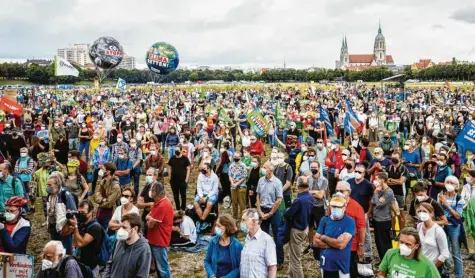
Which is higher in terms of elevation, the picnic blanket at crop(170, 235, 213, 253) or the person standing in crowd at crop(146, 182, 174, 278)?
the person standing in crowd at crop(146, 182, 174, 278)

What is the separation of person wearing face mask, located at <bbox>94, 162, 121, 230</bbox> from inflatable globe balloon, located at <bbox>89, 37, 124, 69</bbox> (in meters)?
36.7

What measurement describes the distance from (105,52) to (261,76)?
90.7 metres

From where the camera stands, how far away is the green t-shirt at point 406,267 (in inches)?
164

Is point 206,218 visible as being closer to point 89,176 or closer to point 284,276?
point 284,276

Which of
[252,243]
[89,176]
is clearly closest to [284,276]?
[252,243]

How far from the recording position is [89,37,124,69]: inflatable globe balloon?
138 feet

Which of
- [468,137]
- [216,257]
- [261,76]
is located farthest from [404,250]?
[261,76]

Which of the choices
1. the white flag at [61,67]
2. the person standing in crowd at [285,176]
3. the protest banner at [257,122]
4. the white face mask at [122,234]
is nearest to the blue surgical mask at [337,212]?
the white face mask at [122,234]

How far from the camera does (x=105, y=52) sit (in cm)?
4222

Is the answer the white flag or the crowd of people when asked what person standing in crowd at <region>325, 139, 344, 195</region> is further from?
the white flag

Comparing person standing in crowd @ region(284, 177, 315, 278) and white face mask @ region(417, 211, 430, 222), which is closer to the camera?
white face mask @ region(417, 211, 430, 222)

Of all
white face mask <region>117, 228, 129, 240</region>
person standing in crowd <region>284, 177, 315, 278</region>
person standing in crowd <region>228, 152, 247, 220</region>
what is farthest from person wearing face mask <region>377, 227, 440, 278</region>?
person standing in crowd <region>228, 152, 247, 220</region>

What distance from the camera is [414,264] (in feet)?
13.9

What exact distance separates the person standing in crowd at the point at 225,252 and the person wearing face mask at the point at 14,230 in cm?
252
